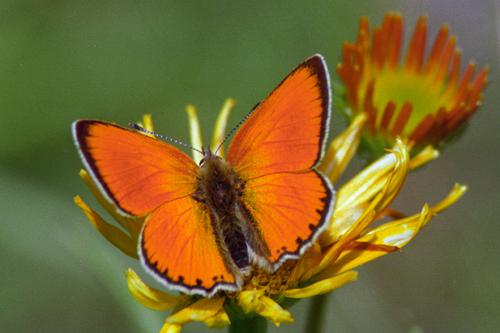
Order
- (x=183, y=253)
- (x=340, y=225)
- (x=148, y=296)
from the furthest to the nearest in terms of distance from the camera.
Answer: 1. (x=340, y=225)
2. (x=148, y=296)
3. (x=183, y=253)

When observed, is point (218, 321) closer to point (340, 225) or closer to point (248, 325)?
point (248, 325)

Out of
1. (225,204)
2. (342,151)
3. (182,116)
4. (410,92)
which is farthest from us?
(182,116)

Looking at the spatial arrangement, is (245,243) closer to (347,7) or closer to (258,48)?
(258,48)

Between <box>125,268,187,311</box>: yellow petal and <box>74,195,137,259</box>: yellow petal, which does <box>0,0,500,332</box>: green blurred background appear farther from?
<box>125,268,187,311</box>: yellow petal

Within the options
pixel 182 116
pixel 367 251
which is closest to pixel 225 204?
pixel 367 251

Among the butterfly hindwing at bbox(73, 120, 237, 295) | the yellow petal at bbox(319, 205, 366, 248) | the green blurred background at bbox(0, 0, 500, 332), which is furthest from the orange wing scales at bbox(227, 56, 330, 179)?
the green blurred background at bbox(0, 0, 500, 332)

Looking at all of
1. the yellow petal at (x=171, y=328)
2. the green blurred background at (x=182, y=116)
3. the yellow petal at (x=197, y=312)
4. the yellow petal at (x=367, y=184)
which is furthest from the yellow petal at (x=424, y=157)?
the green blurred background at (x=182, y=116)

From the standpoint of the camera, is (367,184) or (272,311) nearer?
(272,311)
